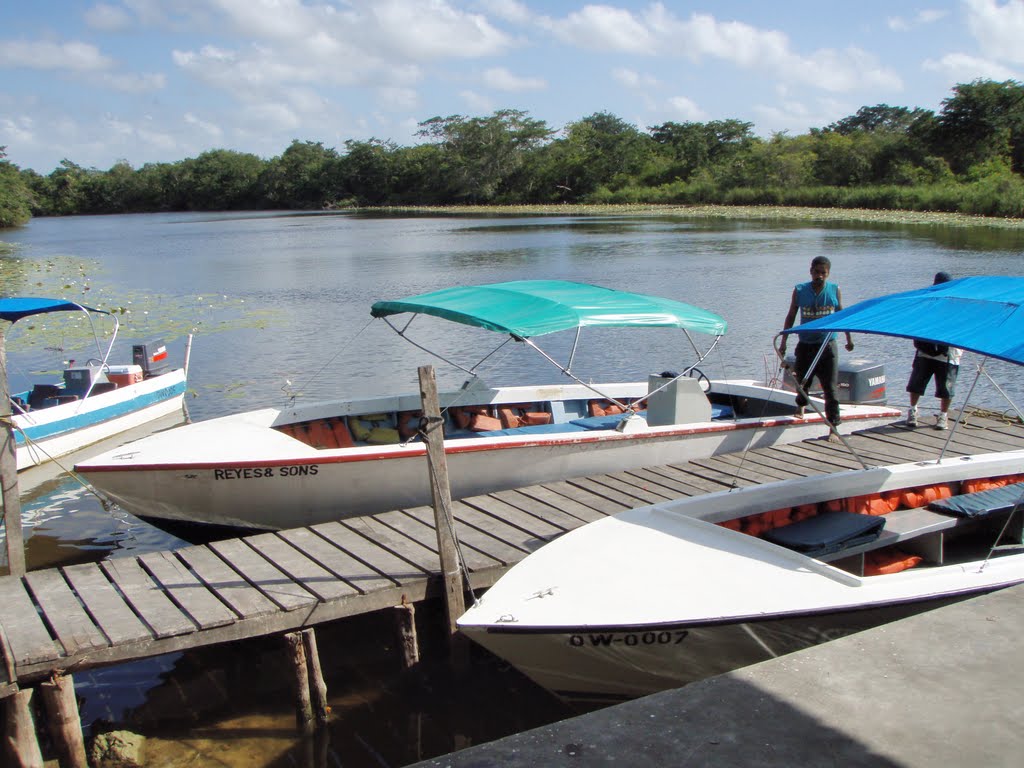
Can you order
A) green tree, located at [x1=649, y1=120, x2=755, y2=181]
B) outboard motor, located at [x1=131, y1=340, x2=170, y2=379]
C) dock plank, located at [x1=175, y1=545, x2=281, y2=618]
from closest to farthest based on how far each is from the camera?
dock plank, located at [x1=175, y1=545, x2=281, y2=618] → outboard motor, located at [x1=131, y1=340, x2=170, y2=379] → green tree, located at [x1=649, y1=120, x2=755, y2=181]

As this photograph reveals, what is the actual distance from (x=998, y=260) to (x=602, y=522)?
97.1ft

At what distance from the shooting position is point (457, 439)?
28.5 ft

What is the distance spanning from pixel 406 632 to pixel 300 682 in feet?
2.61

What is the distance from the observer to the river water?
21.3 ft

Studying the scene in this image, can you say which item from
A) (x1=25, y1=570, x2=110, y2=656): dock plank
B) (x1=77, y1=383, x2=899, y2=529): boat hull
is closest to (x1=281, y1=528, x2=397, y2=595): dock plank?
(x1=77, y1=383, x2=899, y2=529): boat hull

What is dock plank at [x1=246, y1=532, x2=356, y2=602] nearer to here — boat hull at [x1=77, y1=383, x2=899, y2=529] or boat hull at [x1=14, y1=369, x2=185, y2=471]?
boat hull at [x1=77, y1=383, x2=899, y2=529]

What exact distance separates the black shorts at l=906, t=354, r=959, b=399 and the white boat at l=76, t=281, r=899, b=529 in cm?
55

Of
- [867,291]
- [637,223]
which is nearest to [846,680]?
[867,291]

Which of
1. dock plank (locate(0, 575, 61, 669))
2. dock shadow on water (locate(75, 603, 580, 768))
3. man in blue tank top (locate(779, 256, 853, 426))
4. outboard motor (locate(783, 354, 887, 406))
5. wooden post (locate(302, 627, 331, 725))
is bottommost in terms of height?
dock shadow on water (locate(75, 603, 580, 768))

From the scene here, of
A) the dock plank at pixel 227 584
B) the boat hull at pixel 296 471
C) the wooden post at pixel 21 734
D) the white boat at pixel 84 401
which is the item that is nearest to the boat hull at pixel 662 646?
the dock plank at pixel 227 584

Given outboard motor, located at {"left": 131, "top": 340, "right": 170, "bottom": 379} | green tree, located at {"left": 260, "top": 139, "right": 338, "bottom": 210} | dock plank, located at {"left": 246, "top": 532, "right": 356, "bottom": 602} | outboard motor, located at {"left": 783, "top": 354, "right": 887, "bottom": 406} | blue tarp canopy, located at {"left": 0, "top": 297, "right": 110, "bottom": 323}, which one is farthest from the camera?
green tree, located at {"left": 260, "top": 139, "right": 338, "bottom": 210}

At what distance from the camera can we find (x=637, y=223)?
2368 inches

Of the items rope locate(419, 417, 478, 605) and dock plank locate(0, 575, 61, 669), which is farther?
rope locate(419, 417, 478, 605)

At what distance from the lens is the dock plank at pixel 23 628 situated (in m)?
5.41
